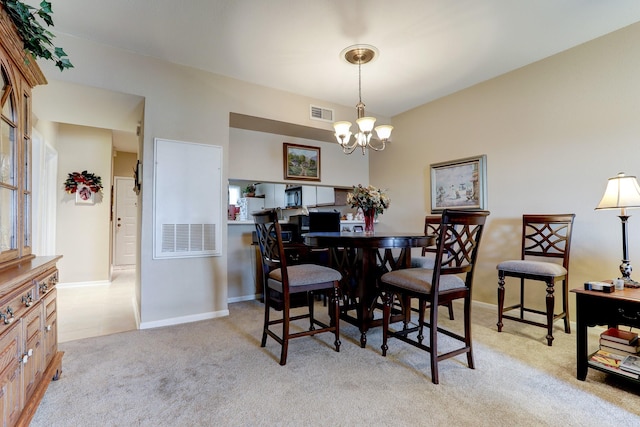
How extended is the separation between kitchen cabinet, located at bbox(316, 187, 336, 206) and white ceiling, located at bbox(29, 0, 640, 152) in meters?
1.64

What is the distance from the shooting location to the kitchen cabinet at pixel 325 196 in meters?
4.47

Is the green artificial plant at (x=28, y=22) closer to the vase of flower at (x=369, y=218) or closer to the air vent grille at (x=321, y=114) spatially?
the vase of flower at (x=369, y=218)

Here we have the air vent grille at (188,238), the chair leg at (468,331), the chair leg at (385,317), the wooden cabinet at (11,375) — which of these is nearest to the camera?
the wooden cabinet at (11,375)

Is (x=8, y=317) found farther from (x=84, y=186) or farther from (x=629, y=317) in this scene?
(x=84, y=186)

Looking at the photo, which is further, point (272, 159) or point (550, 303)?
point (272, 159)

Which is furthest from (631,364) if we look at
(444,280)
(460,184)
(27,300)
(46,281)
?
(46,281)

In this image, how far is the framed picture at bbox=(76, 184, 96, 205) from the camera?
4680mm

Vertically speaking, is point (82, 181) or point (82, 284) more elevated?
point (82, 181)

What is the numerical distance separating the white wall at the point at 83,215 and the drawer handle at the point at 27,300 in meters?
4.04

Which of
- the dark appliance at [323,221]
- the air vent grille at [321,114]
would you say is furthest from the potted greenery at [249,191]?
the air vent grille at [321,114]

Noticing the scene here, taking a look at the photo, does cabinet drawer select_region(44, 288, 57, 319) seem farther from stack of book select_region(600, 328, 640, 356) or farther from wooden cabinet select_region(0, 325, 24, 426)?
stack of book select_region(600, 328, 640, 356)

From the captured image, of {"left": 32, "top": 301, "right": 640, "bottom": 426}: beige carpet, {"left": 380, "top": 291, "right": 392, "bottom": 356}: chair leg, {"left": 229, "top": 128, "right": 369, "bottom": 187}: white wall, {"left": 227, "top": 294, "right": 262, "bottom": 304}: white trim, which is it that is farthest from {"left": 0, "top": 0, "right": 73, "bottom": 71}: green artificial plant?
{"left": 227, "top": 294, "right": 262, "bottom": 304}: white trim

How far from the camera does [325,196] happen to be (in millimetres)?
4520

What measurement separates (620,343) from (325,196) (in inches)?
132
